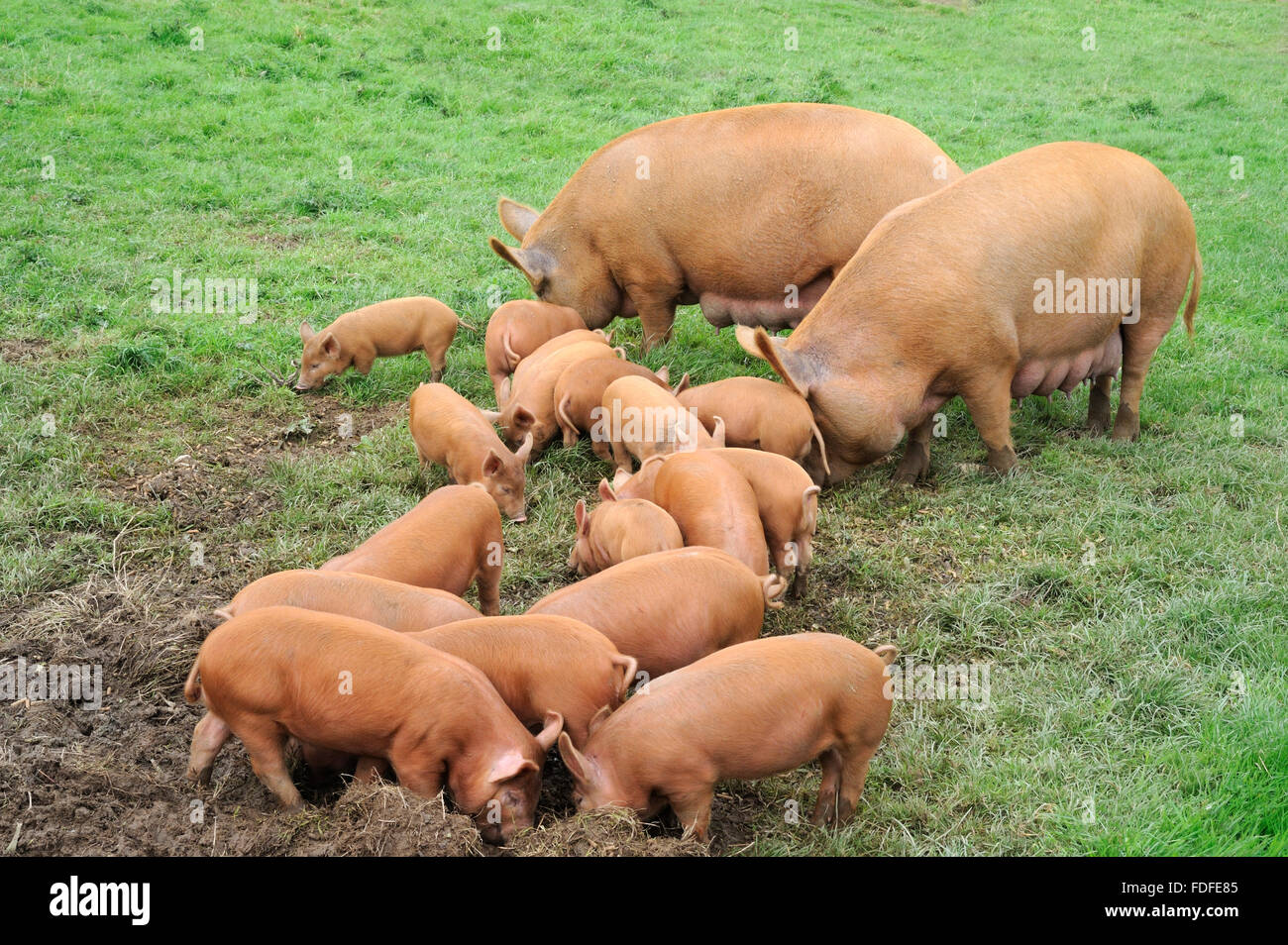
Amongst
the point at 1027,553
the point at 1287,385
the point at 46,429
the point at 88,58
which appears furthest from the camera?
the point at 88,58

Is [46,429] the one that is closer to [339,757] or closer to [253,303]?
[253,303]

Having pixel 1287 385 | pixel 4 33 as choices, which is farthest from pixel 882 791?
pixel 4 33

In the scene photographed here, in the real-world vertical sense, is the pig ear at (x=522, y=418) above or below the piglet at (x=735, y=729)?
above

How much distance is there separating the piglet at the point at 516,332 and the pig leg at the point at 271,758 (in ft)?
11.4

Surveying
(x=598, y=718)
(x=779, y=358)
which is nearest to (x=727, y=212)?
(x=779, y=358)

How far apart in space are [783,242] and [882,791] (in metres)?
3.80

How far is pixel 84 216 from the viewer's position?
28.3ft

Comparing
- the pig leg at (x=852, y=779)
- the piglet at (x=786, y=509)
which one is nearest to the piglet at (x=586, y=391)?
the piglet at (x=786, y=509)

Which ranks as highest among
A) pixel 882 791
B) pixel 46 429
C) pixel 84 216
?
pixel 84 216

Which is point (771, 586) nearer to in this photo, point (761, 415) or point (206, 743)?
point (761, 415)

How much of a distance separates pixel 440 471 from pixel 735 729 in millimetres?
2904

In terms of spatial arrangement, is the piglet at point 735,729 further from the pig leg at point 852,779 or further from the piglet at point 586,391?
the piglet at point 586,391

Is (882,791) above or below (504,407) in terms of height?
below

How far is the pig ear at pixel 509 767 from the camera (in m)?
3.20
